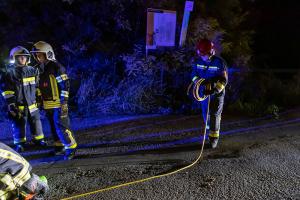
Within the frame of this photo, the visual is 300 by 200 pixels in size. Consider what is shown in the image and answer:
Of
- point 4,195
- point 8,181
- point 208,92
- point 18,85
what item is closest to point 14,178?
point 8,181

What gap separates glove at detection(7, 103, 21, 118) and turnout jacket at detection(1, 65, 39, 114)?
7cm

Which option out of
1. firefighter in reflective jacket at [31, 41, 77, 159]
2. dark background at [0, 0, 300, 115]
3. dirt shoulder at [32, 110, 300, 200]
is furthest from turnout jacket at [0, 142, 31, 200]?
dark background at [0, 0, 300, 115]

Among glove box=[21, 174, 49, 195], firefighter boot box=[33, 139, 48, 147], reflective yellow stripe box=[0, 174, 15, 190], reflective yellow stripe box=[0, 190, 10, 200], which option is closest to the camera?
reflective yellow stripe box=[0, 174, 15, 190]

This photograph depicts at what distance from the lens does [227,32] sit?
9.98m

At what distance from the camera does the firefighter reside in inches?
202

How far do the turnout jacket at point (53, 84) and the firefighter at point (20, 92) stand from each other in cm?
40

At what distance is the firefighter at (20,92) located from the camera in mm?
5121

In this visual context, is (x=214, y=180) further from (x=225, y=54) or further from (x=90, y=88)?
(x=225, y=54)

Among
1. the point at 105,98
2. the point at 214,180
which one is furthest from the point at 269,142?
the point at 105,98

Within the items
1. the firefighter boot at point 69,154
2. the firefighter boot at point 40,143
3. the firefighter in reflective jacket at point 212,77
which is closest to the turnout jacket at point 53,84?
the firefighter boot at point 69,154

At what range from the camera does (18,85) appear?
515 cm

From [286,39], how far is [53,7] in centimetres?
901

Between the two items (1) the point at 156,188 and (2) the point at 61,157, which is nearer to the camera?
(1) the point at 156,188

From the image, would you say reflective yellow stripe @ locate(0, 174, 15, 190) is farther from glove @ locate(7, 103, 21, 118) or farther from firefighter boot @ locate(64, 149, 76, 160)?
glove @ locate(7, 103, 21, 118)
